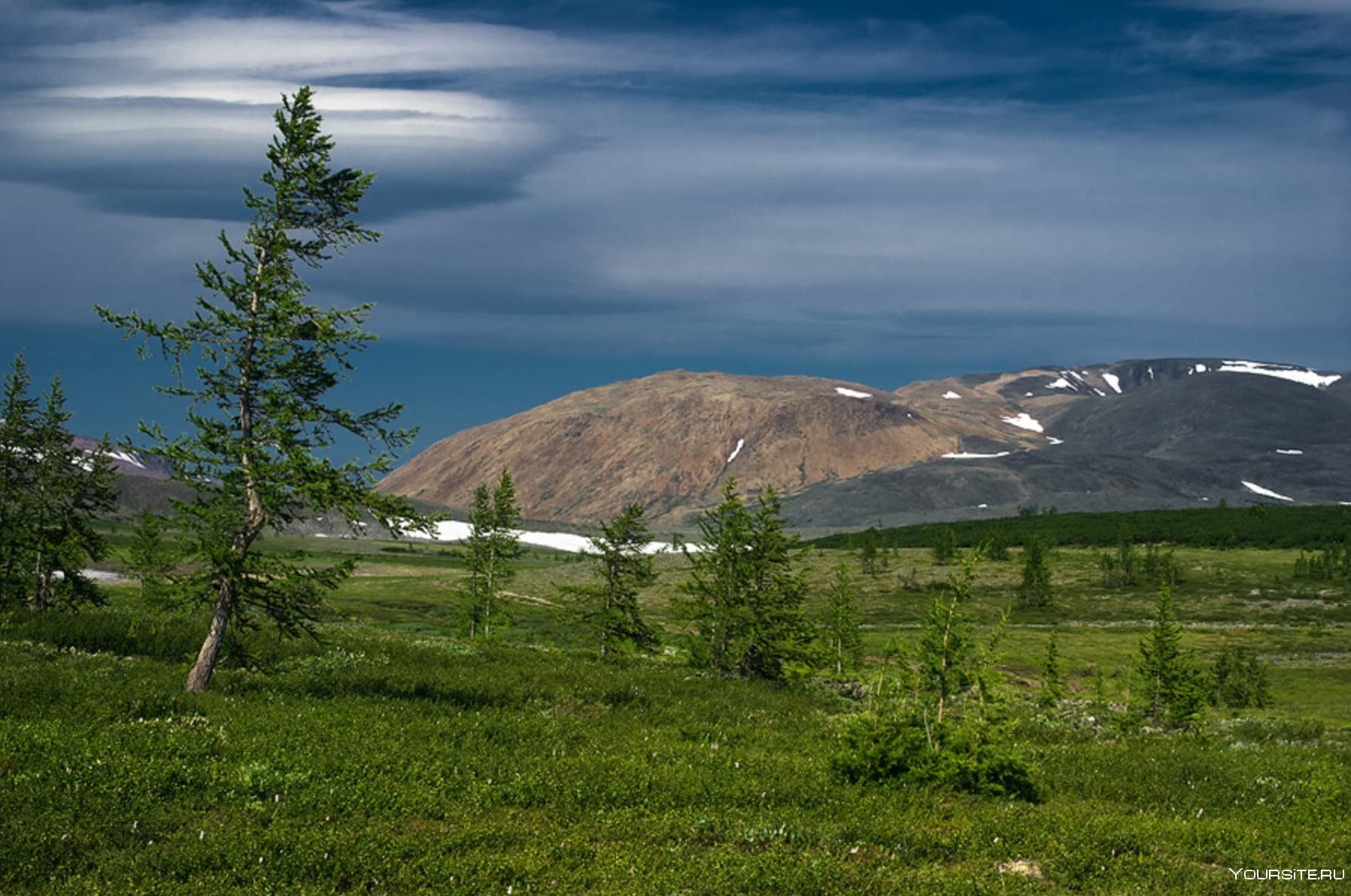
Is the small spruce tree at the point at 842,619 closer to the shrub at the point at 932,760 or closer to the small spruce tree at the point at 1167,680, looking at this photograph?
the small spruce tree at the point at 1167,680

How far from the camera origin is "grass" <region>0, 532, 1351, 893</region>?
10.6 metres

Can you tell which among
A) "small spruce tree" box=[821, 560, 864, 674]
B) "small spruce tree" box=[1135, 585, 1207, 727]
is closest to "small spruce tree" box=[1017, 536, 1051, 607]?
"small spruce tree" box=[821, 560, 864, 674]

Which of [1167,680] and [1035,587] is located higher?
[1167,680]

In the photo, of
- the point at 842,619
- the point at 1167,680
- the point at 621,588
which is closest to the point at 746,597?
the point at 621,588

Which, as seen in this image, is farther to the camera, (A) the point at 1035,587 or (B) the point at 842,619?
(A) the point at 1035,587

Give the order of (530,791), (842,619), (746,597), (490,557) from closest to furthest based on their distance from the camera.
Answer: (530,791)
(746,597)
(842,619)
(490,557)

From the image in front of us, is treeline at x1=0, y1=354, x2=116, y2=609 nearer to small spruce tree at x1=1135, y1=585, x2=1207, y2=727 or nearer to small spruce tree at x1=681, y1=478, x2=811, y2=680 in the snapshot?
small spruce tree at x1=681, y1=478, x2=811, y2=680

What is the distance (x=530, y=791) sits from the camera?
13.7 meters

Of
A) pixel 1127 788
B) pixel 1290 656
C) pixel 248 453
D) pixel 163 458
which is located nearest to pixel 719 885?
pixel 1127 788

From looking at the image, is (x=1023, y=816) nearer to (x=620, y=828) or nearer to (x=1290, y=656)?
(x=620, y=828)

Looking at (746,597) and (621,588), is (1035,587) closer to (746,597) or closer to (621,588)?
(621,588)

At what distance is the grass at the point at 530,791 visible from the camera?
34.7 feet

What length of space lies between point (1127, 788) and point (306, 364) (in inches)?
750

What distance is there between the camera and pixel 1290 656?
333ft
